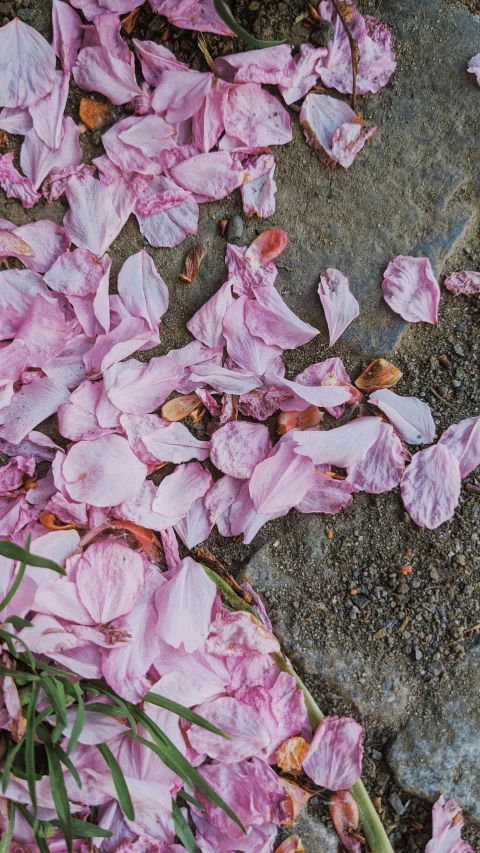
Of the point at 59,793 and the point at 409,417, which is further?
the point at 409,417

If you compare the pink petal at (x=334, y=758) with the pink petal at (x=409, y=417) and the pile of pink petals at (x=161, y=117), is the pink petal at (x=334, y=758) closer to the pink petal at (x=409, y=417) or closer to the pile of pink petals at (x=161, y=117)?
the pink petal at (x=409, y=417)

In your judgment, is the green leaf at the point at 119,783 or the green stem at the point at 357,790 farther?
the green stem at the point at 357,790

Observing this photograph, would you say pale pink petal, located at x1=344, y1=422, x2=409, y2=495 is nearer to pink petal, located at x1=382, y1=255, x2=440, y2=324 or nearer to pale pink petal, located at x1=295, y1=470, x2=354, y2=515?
pale pink petal, located at x1=295, y1=470, x2=354, y2=515

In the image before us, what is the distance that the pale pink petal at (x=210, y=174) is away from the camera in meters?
0.87

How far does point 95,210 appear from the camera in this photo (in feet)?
2.84

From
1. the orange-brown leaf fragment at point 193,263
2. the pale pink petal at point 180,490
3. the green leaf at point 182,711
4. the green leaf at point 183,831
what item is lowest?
the green leaf at point 183,831

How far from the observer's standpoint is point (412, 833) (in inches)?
35.1

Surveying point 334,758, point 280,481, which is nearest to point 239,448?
point 280,481

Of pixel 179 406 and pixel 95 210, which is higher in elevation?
pixel 95 210

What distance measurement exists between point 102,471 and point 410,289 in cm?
45

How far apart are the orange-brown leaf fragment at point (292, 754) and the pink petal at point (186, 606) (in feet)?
0.55

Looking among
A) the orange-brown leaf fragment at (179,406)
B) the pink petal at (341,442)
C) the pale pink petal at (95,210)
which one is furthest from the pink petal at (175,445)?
the pale pink petal at (95,210)

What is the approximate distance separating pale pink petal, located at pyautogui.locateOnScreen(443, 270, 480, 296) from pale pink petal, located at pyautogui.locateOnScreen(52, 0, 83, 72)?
0.55m

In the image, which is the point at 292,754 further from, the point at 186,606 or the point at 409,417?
the point at 409,417
